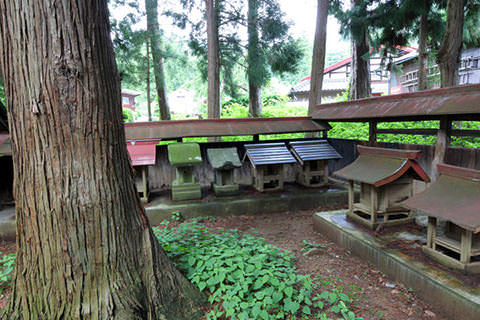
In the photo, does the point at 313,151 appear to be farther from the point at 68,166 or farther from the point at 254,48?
the point at 254,48

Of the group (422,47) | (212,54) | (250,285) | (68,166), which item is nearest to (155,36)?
(212,54)

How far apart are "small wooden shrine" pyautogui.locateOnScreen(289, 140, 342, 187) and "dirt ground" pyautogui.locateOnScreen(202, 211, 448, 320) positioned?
1272 mm

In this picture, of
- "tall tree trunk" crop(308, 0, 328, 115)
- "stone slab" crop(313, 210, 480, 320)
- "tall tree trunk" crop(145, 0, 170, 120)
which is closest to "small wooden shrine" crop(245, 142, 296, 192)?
"stone slab" crop(313, 210, 480, 320)

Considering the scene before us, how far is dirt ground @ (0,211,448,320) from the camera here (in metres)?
3.32

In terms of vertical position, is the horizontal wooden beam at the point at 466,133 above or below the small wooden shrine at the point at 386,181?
above

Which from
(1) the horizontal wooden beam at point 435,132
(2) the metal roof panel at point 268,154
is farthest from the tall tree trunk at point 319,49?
(1) the horizontal wooden beam at point 435,132

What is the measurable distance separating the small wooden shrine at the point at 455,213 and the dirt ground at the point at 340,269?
0.72m

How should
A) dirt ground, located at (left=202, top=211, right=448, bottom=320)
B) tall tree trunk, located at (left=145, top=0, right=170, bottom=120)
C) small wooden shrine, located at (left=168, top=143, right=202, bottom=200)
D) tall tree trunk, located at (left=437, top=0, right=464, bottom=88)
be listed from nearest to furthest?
dirt ground, located at (left=202, top=211, right=448, bottom=320) < small wooden shrine, located at (left=168, top=143, right=202, bottom=200) < tall tree trunk, located at (left=437, top=0, right=464, bottom=88) < tall tree trunk, located at (left=145, top=0, right=170, bottom=120)

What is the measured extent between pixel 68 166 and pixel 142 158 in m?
4.16

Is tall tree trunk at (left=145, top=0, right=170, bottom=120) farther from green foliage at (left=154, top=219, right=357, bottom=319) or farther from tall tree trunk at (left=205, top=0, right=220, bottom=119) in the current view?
green foliage at (left=154, top=219, right=357, bottom=319)

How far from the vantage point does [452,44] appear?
25.1ft

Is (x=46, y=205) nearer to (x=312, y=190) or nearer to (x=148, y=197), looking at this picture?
(x=148, y=197)

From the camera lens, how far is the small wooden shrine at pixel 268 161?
6.91 metres

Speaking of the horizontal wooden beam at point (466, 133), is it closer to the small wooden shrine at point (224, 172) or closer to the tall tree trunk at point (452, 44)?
the tall tree trunk at point (452, 44)
